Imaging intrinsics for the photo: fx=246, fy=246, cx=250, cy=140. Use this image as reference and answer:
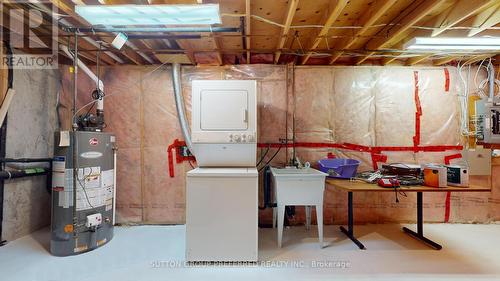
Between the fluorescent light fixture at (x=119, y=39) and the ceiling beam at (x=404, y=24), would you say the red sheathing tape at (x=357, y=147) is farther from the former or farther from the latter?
the fluorescent light fixture at (x=119, y=39)

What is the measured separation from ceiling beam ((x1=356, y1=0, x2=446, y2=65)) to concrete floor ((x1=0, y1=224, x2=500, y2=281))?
2.38 metres

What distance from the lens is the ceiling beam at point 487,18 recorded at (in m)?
2.27

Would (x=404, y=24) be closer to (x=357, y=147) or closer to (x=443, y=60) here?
(x=443, y=60)

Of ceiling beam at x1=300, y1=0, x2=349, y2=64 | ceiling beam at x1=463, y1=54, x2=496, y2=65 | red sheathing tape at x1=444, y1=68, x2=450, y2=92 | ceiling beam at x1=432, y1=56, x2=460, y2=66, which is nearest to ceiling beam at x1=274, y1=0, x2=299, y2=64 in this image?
ceiling beam at x1=300, y1=0, x2=349, y2=64

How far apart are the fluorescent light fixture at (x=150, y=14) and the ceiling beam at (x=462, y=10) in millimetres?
2179

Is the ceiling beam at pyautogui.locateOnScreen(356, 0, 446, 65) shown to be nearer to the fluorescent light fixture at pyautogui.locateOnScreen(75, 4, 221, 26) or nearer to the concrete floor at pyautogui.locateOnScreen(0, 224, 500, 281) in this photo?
the fluorescent light fixture at pyautogui.locateOnScreen(75, 4, 221, 26)

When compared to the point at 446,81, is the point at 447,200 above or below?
below

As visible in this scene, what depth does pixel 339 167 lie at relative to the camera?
3172mm

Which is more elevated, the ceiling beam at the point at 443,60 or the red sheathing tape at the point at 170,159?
the ceiling beam at the point at 443,60

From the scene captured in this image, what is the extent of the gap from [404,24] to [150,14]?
8.09 feet

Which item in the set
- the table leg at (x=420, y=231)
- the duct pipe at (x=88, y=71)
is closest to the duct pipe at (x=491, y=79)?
the table leg at (x=420, y=231)

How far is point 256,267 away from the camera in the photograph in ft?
7.81

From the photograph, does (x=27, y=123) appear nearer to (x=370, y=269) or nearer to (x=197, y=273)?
(x=197, y=273)

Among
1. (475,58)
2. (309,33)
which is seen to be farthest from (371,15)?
(475,58)
